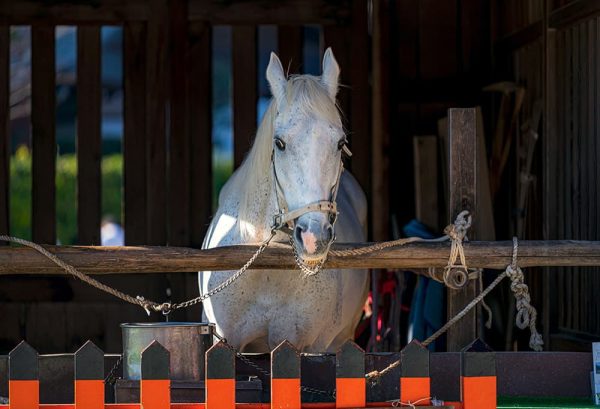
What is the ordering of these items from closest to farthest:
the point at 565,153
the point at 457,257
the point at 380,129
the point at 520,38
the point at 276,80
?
the point at 457,257 → the point at 276,80 → the point at 565,153 → the point at 520,38 → the point at 380,129

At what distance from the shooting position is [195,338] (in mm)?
3779

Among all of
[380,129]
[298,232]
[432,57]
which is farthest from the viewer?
[432,57]

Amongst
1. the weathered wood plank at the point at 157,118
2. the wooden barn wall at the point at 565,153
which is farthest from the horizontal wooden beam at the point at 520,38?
the weathered wood plank at the point at 157,118

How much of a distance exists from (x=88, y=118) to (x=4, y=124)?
58 centimetres

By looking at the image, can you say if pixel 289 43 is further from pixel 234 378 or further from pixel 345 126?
pixel 234 378

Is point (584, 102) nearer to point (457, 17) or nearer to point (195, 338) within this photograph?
point (457, 17)

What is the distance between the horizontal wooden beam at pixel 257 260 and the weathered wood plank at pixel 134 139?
3.99 m

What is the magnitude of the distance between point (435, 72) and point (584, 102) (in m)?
2.13

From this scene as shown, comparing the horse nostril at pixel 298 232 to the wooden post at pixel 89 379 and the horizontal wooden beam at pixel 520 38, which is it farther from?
the horizontal wooden beam at pixel 520 38

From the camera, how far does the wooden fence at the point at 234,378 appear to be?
132 inches

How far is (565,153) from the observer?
20.2ft

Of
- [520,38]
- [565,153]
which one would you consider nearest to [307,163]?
[565,153]

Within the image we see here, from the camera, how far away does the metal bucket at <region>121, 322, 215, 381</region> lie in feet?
12.3

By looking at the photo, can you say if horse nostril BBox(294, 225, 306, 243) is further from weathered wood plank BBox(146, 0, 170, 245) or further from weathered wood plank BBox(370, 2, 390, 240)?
weathered wood plank BBox(146, 0, 170, 245)
